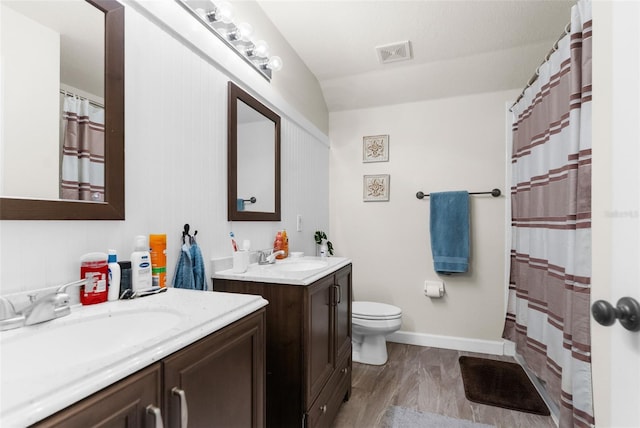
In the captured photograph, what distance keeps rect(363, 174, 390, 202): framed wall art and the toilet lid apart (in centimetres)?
97

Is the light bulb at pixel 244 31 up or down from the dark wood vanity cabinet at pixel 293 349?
up

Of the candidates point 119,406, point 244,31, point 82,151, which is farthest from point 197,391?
point 244,31

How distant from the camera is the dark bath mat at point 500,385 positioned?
6.01 feet

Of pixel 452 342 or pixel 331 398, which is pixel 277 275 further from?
pixel 452 342

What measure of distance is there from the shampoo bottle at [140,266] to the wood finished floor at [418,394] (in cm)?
131

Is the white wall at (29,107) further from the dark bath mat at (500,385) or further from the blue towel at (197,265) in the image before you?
the dark bath mat at (500,385)

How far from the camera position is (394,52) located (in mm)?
2287

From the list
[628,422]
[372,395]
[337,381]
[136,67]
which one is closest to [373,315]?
[372,395]

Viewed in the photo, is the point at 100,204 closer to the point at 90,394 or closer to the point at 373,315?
the point at 90,394

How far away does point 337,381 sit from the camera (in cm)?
167

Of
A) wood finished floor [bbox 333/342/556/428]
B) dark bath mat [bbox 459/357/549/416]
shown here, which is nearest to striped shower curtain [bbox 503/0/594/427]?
dark bath mat [bbox 459/357/549/416]

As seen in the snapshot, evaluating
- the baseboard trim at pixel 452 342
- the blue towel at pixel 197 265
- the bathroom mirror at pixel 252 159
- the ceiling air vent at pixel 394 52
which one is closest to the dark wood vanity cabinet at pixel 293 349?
the blue towel at pixel 197 265

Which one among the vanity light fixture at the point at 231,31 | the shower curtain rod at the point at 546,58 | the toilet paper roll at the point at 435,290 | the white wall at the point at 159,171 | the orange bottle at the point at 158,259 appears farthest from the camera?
the toilet paper roll at the point at 435,290

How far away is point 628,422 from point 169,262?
1.34m
